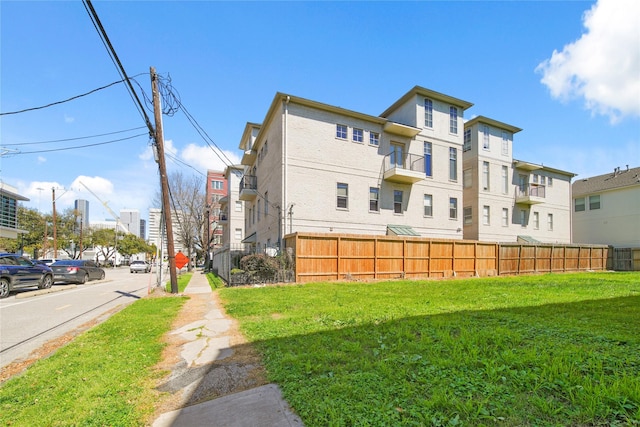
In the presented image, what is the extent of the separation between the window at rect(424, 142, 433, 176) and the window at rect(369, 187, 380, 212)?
4.54m

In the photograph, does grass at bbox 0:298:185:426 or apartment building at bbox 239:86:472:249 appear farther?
apartment building at bbox 239:86:472:249

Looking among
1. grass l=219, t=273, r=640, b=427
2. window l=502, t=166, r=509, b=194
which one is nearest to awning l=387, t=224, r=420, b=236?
window l=502, t=166, r=509, b=194

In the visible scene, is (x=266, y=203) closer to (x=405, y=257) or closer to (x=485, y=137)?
(x=405, y=257)

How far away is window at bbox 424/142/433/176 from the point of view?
22.8 m

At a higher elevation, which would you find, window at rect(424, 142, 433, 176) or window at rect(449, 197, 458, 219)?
window at rect(424, 142, 433, 176)

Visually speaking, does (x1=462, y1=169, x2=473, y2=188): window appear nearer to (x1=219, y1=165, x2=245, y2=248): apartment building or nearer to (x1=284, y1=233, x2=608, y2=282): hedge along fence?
(x1=284, y1=233, x2=608, y2=282): hedge along fence

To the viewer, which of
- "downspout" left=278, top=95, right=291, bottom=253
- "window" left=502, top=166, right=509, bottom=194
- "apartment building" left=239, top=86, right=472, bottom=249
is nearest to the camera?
"downspout" left=278, top=95, right=291, bottom=253

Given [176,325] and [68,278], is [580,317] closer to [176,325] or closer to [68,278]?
[176,325]

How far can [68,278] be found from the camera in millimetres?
18266

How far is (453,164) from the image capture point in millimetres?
23938

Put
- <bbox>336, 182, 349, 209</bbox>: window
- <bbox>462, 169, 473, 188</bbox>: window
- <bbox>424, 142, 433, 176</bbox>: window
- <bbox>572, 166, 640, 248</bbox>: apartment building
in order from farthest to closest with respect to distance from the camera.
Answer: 1. <bbox>572, 166, 640, 248</bbox>: apartment building
2. <bbox>462, 169, 473, 188</bbox>: window
3. <bbox>424, 142, 433, 176</bbox>: window
4. <bbox>336, 182, 349, 209</bbox>: window

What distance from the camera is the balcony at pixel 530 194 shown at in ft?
90.8

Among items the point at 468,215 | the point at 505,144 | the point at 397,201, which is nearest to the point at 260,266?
the point at 397,201

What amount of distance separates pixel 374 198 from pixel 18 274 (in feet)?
59.5
